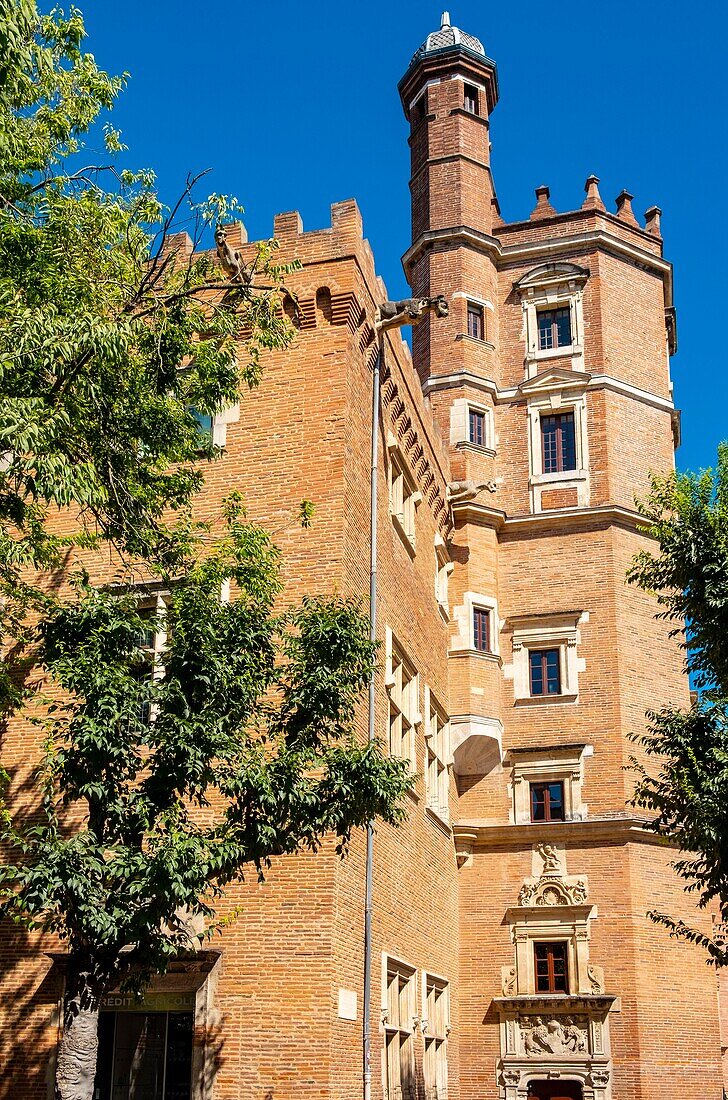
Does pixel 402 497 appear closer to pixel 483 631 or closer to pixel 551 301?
pixel 483 631

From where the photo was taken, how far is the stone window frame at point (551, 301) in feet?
105

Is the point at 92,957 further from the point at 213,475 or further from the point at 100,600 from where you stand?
the point at 213,475

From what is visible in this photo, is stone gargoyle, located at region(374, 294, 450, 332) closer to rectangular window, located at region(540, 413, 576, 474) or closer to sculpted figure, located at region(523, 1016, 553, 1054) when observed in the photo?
rectangular window, located at region(540, 413, 576, 474)

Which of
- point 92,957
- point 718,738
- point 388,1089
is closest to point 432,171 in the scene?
point 718,738

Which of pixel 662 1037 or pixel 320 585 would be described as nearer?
pixel 320 585

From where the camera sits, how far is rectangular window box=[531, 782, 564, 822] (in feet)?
90.8

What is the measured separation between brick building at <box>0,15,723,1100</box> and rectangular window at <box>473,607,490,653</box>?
56 millimetres

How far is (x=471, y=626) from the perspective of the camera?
28766 mm

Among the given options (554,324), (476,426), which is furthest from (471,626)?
(554,324)

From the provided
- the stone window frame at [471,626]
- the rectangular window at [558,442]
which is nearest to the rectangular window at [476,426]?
the rectangular window at [558,442]

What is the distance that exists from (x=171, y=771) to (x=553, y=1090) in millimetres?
18223

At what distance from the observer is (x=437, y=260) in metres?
33.1

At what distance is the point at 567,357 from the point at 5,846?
66.9 feet

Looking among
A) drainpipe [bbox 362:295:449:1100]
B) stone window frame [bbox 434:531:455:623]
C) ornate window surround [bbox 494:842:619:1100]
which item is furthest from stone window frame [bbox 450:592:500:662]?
drainpipe [bbox 362:295:449:1100]
